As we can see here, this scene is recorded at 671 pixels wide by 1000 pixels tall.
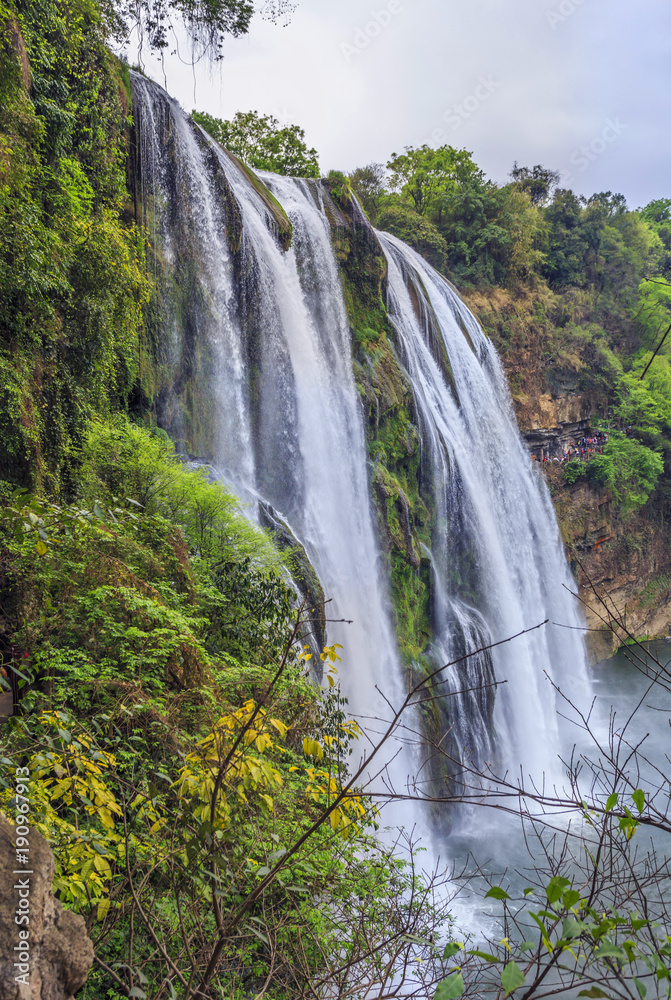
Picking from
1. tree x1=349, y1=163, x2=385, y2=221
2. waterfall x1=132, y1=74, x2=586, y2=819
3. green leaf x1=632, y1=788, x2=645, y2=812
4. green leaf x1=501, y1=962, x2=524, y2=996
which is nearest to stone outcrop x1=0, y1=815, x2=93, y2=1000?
green leaf x1=501, y1=962, x2=524, y2=996

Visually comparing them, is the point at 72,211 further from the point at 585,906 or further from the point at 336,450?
the point at 585,906

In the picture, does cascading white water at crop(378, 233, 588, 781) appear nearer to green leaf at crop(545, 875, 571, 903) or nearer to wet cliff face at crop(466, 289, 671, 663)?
wet cliff face at crop(466, 289, 671, 663)

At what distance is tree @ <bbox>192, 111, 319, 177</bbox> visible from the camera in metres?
21.1

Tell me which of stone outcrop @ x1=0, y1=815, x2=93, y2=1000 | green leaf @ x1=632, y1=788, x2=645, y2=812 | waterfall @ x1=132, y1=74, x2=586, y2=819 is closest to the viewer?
green leaf @ x1=632, y1=788, x2=645, y2=812

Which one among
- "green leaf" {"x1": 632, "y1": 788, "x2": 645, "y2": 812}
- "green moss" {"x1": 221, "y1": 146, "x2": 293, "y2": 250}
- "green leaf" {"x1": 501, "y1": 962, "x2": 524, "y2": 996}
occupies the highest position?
"green moss" {"x1": 221, "y1": 146, "x2": 293, "y2": 250}

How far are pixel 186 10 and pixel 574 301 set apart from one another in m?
19.6

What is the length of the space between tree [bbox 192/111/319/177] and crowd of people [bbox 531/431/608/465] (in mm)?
13427

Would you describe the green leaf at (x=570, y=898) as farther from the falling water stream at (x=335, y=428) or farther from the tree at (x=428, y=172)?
the tree at (x=428, y=172)

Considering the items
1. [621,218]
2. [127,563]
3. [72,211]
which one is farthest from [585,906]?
[621,218]

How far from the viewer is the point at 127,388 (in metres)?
8.82

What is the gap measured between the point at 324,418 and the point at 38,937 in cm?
1050

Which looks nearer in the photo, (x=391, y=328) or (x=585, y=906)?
(x=585, y=906)

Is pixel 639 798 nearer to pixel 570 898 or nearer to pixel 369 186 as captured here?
pixel 570 898

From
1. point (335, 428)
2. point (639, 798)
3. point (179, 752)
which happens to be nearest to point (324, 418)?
point (335, 428)
